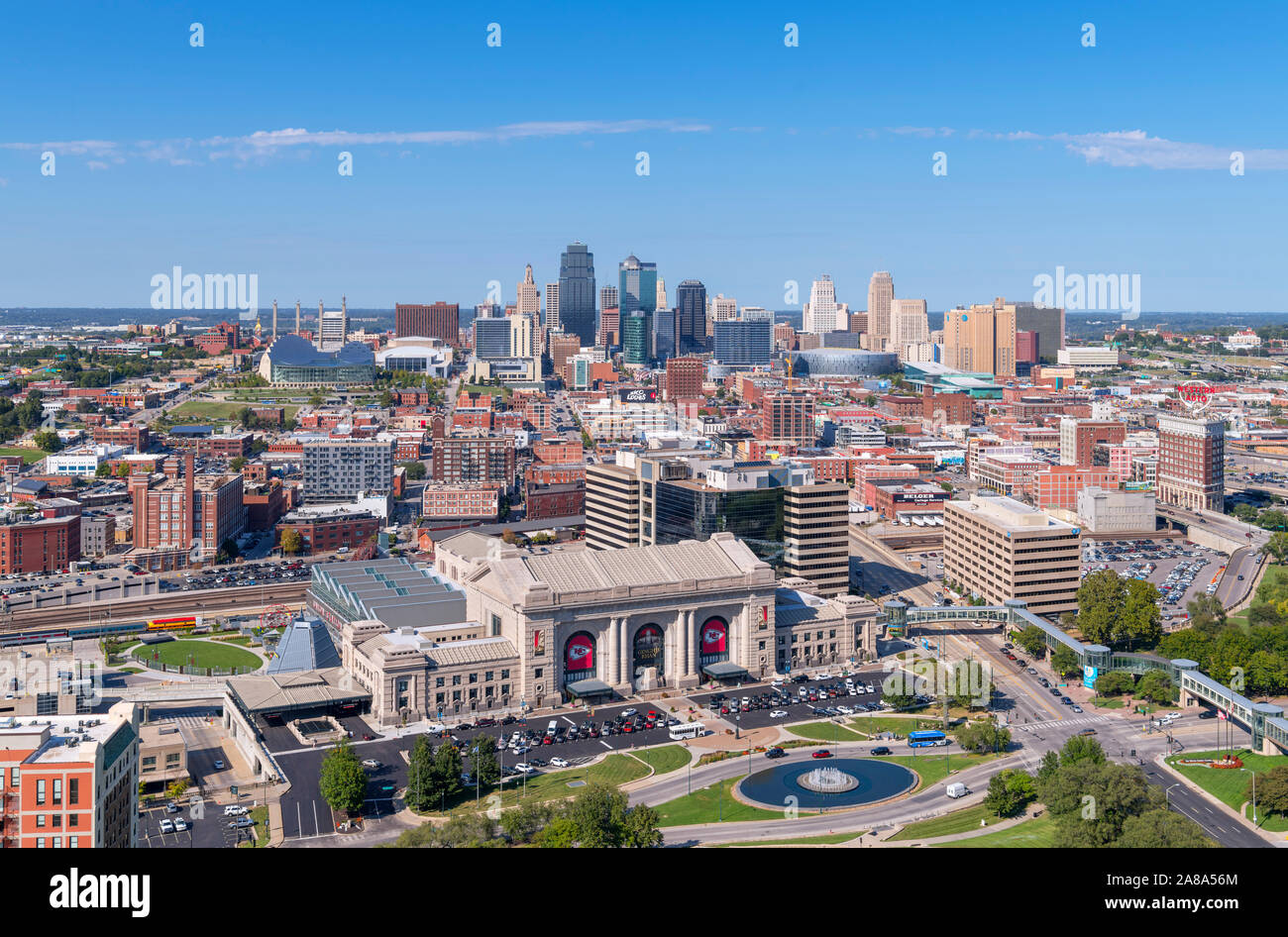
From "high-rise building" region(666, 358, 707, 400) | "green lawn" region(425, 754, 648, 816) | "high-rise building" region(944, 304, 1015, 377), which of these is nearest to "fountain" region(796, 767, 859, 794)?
"green lawn" region(425, 754, 648, 816)

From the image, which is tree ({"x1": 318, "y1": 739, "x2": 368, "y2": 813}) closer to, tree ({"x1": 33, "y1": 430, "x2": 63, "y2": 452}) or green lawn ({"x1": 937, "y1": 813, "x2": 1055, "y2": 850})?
green lawn ({"x1": 937, "y1": 813, "x2": 1055, "y2": 850})

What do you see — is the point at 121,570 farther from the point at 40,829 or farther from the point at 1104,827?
the point at 1104,827

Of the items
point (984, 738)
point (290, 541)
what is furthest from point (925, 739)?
point (290, 541)

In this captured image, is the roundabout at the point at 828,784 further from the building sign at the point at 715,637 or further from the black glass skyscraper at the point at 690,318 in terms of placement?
the black glass skyscraper at the point at 690,318

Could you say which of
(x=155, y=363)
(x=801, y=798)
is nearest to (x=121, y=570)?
(x=801, y=798)

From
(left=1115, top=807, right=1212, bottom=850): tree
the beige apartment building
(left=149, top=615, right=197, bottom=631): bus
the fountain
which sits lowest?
the fountain
